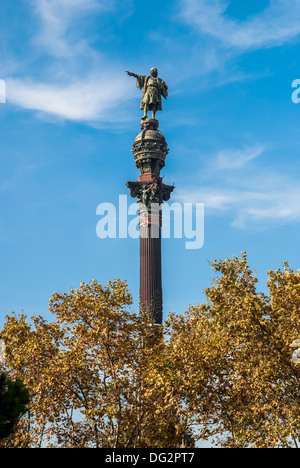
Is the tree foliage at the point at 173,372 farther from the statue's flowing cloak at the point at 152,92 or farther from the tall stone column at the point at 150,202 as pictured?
the statue's flowing cloak at the point at 152,92

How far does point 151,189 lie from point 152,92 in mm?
9387

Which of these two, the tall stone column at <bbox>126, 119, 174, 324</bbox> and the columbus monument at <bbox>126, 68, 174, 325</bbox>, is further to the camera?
the columbus monument at <bbox>126, 68, 174, 325</bbox>

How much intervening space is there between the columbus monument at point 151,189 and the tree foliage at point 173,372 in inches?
542

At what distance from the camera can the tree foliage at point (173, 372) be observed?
83.3 ft

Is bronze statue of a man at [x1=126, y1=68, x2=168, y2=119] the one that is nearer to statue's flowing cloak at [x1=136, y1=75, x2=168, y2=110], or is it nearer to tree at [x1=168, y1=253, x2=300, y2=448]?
statue's flowing cloak at [x1=136, y1=75, x2=168, y2=110]

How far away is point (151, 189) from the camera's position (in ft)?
156

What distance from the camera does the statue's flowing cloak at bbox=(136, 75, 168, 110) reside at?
5150 centimetres

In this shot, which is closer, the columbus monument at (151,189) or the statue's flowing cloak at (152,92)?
the columbus monument at (151,189)

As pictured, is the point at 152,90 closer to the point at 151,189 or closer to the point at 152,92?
the point at 152,92

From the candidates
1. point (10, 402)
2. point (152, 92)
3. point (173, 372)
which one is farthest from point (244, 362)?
point (152, 92)

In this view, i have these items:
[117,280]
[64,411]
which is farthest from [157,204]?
[64,411]

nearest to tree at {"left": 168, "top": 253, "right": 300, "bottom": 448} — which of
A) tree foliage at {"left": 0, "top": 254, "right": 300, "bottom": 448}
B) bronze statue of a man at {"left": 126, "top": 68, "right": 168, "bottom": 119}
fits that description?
tree foliage at {"left": 0, "top": 254, "right": 300, "bottom": 448}

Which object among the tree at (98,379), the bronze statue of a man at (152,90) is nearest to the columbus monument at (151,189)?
the bronze statue of a man at (152,90)

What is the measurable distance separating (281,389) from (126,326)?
765 centimetres
